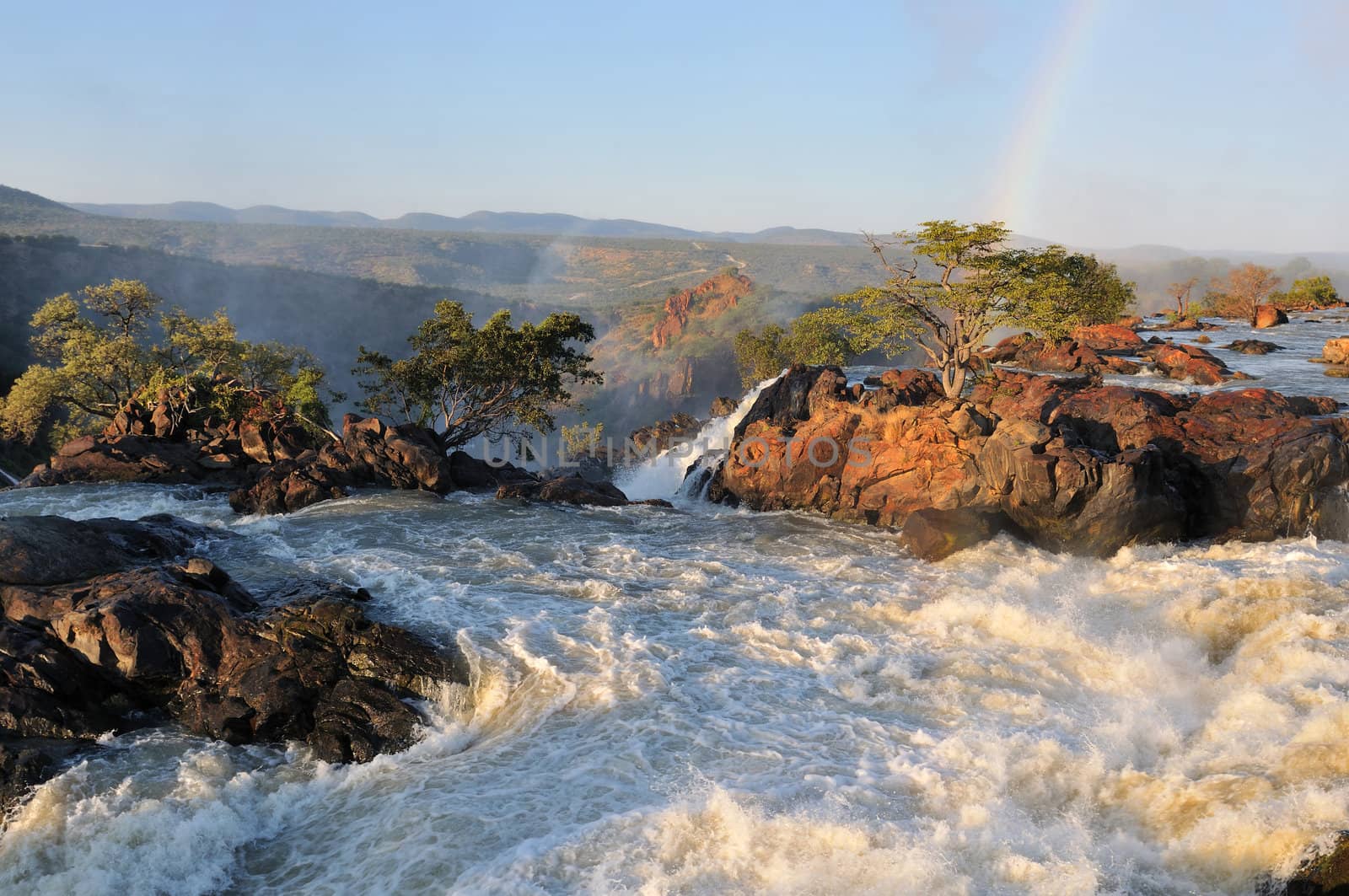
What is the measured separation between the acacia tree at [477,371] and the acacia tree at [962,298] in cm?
1232

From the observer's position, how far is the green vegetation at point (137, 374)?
119ft

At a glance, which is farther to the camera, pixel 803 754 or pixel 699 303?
pixel 699 303

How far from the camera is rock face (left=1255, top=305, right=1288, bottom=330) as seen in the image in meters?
57.4

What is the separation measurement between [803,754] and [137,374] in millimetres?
36499

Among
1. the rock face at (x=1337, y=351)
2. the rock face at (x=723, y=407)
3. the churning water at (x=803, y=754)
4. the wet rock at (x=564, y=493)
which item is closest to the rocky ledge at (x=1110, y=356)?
the rock face at (x=1337, y=351)

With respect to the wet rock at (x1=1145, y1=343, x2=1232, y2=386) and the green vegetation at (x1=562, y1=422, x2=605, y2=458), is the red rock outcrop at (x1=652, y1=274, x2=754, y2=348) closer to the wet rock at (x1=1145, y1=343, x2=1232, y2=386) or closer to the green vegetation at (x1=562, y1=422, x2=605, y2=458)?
the green vegetation at (x1=562, y1=422, x2=605, y2=458)

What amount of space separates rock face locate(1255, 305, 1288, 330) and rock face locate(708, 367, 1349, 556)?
1369 inches

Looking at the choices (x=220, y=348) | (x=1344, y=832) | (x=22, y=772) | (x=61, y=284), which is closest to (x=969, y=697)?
(x=1344, y=832)

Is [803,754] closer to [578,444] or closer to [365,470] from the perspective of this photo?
[365,470]

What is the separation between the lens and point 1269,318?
5750 centimetres

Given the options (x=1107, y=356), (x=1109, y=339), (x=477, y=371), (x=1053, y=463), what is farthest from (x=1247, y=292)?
(x=477, y=371)

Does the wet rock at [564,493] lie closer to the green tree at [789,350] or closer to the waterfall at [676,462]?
the waterfall at [676,462]

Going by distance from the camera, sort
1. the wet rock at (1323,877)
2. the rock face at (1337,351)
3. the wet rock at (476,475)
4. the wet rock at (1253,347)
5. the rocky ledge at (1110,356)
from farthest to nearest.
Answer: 1. the wet rock at (1253,347)
2. the rock face at (1337,351)
3. the rocky ledge at (1110,356)
4. the wet rock at (476,475)
5. the wet rock at (1323,877)

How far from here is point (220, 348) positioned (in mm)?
38656
